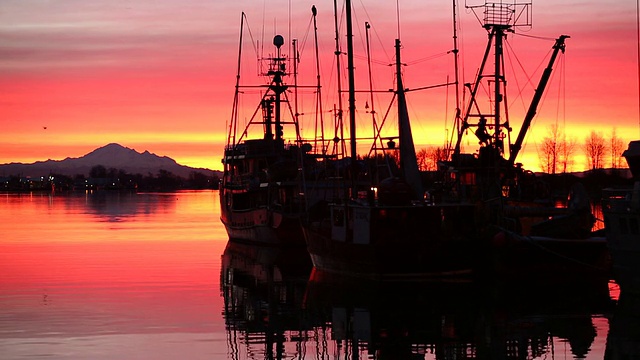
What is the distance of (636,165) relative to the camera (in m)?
46.5

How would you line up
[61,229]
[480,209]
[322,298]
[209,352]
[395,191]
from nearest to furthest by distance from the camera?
[209,352], [322,298], [395,191], [480,209], [61,229]

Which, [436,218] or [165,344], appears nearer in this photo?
[165,344]

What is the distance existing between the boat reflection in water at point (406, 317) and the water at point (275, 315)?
50 mm

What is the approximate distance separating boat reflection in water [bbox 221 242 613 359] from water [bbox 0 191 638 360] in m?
0.05

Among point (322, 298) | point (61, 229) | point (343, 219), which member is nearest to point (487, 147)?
point (343, 219)

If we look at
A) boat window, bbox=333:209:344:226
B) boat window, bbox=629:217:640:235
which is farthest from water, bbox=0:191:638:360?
boat window, bbox=629:217:640:235

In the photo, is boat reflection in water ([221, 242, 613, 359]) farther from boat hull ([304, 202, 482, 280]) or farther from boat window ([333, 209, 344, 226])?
boat window ([333, 209, 344, 226])

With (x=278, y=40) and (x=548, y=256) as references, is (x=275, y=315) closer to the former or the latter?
(x=548, y=256)

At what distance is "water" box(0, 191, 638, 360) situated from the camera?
33.2 meters

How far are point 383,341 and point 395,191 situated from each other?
1463 cm

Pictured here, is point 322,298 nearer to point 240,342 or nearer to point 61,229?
point 240,342

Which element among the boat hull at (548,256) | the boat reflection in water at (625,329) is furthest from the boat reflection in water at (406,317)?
the boat hull at (548,256)

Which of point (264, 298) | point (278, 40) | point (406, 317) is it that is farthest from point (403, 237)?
point (278, 40)

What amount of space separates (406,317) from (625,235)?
9.85 meters
